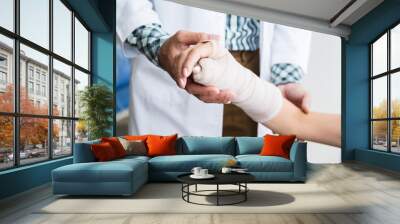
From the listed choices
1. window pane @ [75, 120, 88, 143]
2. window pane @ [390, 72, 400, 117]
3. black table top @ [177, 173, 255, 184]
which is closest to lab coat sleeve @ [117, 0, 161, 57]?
window pane @ [75, 120, 88, 143]

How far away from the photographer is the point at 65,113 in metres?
6.99

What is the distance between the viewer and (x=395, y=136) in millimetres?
7770

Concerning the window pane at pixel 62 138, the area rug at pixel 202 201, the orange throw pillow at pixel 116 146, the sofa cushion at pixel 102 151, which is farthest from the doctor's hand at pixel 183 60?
the area rug at pixel 202 201

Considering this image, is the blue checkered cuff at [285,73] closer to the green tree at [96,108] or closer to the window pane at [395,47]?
the window pane at [395,47]

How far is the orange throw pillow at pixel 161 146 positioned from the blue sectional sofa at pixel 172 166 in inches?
6.7

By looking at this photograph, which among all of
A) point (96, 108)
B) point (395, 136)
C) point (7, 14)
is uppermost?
point (7, 14)

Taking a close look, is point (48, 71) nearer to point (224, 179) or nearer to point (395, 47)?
point (224, 179)

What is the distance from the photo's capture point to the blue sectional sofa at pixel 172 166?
4789mm

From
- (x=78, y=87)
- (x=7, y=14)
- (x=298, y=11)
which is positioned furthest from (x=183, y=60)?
(x=7, y=14)

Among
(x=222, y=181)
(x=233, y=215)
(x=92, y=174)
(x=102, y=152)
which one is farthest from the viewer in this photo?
(x=102, y=152)

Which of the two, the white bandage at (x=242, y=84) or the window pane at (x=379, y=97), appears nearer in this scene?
the white bandage at (x=242, y=84)

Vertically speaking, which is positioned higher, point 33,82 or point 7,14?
point 7,14

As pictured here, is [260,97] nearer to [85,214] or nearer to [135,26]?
[135,26]

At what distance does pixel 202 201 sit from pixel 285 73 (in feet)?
15.5
